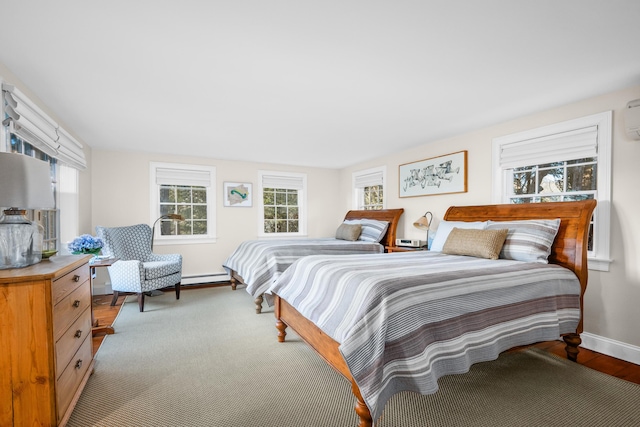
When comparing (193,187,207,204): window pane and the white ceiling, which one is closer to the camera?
the white ceiling

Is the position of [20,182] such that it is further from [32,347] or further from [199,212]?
[199,212]

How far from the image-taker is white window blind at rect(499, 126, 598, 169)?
8.91ft

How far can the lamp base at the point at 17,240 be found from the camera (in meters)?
1.60

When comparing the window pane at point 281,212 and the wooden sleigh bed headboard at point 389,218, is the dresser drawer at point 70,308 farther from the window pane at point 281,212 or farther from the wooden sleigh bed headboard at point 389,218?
the window pane at point 281,212

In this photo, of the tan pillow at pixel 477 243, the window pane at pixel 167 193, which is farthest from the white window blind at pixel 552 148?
the window pane at pixel 167 193

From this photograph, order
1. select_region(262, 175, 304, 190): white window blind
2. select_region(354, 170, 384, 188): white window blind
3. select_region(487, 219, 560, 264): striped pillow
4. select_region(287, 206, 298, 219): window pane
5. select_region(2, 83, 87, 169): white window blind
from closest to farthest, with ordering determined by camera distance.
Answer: select_region(2, 83, 87, 169): white window blind → select_region(487, 219, 560, 264): striped pillow → select_region(354, 170, 384, 188): white window blind → select_region(262, 175, 304, 190): white window blind → select_region(287, 206, 298, 219): window pane

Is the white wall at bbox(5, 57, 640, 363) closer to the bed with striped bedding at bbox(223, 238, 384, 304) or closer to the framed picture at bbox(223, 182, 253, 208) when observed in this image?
the framed picture at bbox(223, 182, 253, 208)

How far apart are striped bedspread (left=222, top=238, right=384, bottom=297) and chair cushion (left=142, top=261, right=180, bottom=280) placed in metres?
0.83

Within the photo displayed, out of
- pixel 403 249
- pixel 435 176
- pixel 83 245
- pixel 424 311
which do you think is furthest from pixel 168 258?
pixel 435 176

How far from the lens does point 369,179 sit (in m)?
5.55

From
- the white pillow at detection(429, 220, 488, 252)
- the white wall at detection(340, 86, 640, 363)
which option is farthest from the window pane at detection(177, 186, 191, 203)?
the white wall at detection(340, 86, 640, 363)

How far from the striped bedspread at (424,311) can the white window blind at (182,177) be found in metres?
3.42

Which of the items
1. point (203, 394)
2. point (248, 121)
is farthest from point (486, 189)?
point (203, 394)

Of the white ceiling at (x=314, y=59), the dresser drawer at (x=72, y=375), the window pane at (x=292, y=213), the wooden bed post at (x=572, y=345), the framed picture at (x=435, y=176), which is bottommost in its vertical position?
the wooden bed post at (x=572, y=345)
